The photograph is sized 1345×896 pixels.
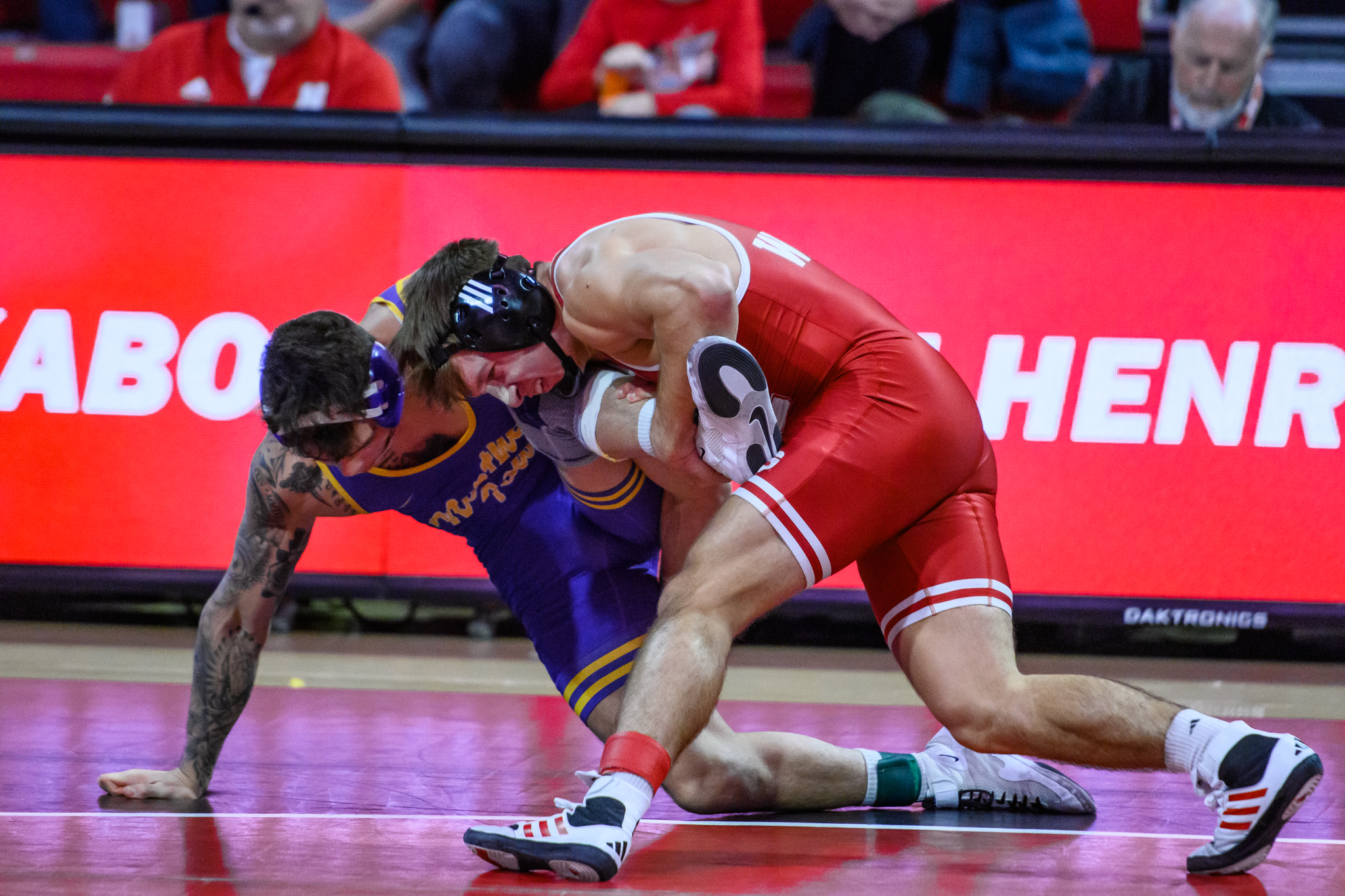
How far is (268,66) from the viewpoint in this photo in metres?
6.11

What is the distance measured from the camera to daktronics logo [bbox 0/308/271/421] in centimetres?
525

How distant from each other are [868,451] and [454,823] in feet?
3.76

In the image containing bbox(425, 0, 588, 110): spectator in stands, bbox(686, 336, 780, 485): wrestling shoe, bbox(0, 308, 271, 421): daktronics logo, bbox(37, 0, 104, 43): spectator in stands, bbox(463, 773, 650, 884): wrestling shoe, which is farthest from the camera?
bbox(37, 0, 104, 43): spectator in stands

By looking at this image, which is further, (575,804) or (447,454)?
(447,454)

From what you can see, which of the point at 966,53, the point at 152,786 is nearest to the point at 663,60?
the point at 966,53

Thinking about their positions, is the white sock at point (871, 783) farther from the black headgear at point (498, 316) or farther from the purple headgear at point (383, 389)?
the purple headgear at point (383, 389)

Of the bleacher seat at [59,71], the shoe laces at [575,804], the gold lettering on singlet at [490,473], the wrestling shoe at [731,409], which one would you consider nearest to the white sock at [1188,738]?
the wrestling shoe at [731,409]

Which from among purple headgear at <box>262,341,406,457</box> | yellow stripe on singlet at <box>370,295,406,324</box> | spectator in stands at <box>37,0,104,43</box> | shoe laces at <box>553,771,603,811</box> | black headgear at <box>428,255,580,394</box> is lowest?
shoe laces at <box>553,771,603,811</box>

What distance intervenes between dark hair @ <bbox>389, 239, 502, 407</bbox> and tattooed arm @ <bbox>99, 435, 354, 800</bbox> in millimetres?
322

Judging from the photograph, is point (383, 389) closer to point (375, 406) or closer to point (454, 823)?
point (375, 406)

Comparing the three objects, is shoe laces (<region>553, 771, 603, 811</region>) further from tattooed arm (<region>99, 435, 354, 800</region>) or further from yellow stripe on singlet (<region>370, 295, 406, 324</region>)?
yellow stripe on singlet (<region>370, 295, 406, 324</region>)

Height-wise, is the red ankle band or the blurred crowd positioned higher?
the blurred crowd

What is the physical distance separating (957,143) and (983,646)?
259 cm

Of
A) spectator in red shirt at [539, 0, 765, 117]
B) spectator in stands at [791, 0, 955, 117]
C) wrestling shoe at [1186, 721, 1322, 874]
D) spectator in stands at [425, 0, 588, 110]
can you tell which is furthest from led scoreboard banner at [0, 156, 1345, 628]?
wrestling shoe at [1186, 721, 1322, 874]
